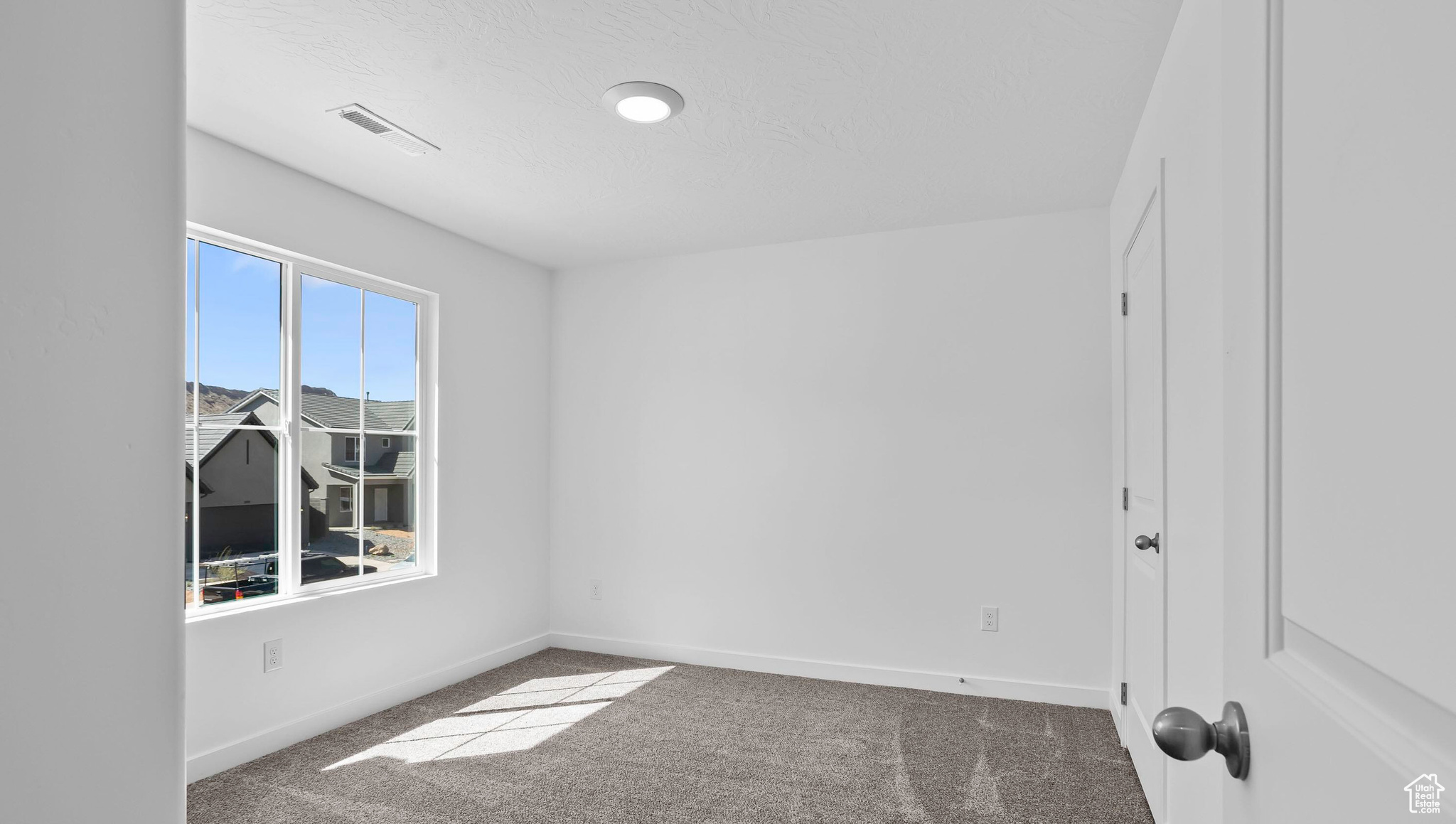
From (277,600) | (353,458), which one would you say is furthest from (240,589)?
(353,458)

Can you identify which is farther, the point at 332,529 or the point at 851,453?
the point at 851,453

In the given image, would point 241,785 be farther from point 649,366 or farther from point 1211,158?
point 1211,158

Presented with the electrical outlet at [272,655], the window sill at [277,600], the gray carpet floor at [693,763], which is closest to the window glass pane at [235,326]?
the window sill at [277,600]

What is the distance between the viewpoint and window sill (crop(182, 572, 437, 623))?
9.34 feet

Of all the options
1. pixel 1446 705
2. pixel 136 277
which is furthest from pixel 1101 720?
pixel 136 277

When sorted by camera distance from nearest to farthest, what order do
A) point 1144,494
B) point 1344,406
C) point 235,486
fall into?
point 1344,406
point 1144,494
point 235,486

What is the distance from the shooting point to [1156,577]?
235cm

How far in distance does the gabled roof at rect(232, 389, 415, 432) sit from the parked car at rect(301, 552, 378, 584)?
1.97 ft

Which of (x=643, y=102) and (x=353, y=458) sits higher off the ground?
(x=643, y=102)

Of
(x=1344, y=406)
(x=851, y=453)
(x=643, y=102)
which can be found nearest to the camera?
(x=1344, y=406)

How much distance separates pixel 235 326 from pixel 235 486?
25.8 inches

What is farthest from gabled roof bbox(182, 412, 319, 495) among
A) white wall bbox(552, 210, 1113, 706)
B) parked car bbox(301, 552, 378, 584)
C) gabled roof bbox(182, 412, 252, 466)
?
white wall bbox(552, 210, 1113, 706)

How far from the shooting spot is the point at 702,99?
100 inches

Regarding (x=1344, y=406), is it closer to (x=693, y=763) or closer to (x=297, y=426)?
(x=693, y=763)
